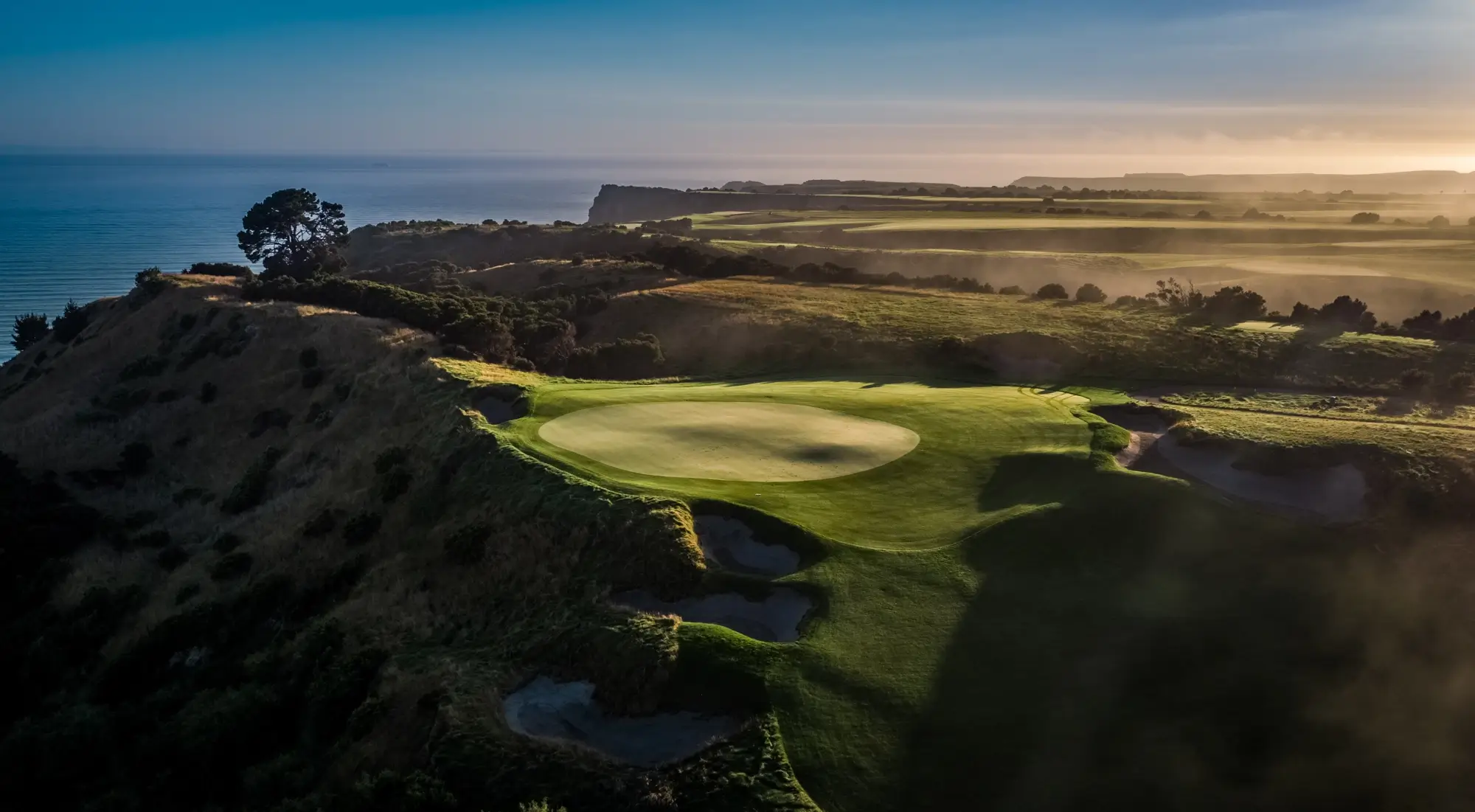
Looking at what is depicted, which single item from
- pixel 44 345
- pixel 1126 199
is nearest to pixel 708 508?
pixel 44 345

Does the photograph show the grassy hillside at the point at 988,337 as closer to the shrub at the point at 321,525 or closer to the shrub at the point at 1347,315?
the shrub at the point at 1347,315

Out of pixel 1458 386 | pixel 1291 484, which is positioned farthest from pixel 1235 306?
pixel 1291 484

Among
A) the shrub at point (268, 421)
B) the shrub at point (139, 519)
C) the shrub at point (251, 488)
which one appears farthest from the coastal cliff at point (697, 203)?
the shrub at point (139, 519)

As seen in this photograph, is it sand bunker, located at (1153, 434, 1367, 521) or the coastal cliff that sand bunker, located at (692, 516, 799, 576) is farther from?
the coastal cliff

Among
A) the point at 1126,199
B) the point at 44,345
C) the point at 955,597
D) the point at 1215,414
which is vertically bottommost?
the point at 44,345

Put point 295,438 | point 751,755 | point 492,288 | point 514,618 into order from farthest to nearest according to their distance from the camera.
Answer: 1. point 492,288
2. point 295,438
3. point 514,618
4. point 751,755

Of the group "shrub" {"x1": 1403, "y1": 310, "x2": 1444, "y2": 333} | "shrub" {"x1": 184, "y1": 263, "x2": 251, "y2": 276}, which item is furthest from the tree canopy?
"shrub" {"x1": 1403, "y1": 310, "x2": 1444, "y2": 333}

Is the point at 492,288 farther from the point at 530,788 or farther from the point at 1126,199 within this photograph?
the point at 1126,199
